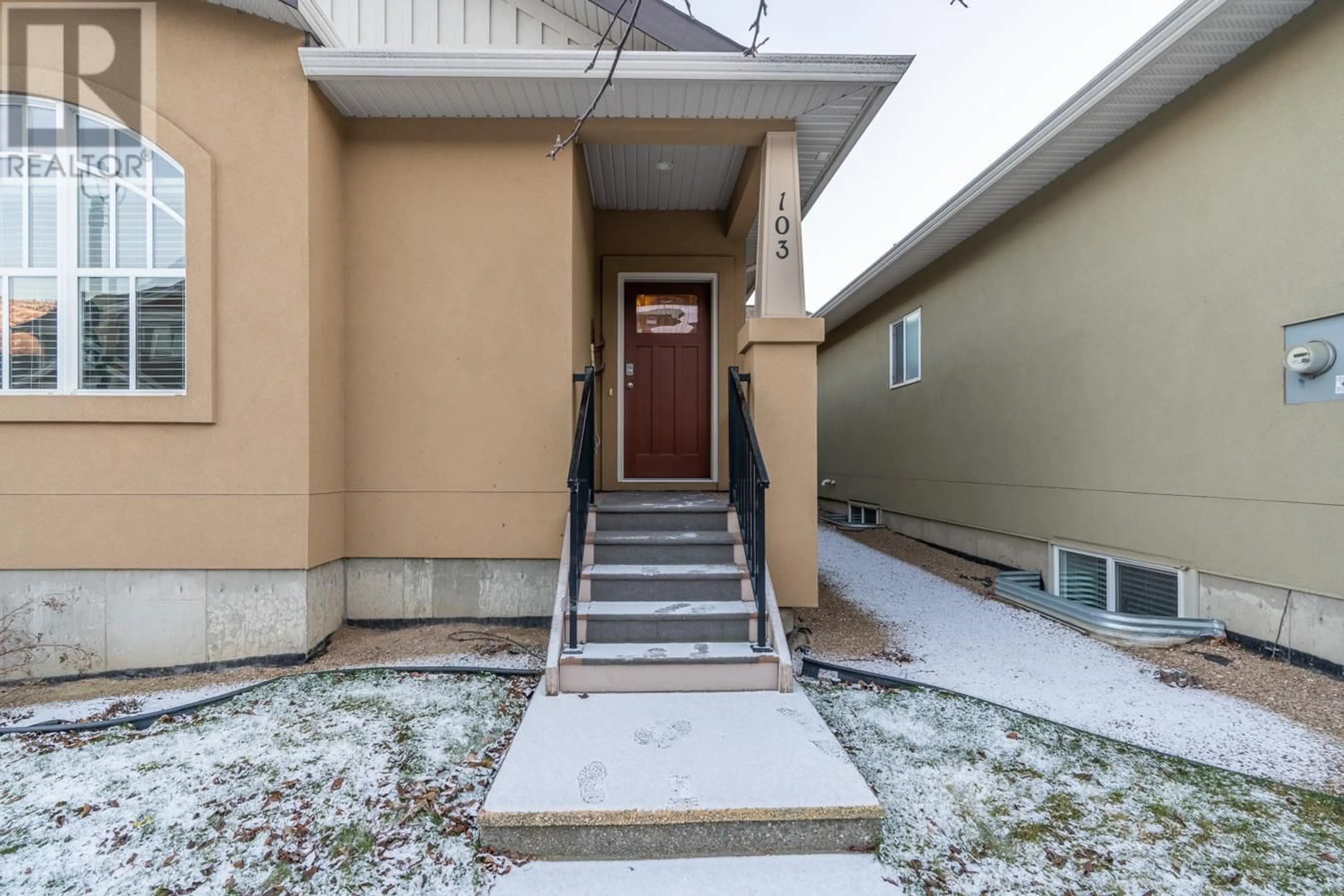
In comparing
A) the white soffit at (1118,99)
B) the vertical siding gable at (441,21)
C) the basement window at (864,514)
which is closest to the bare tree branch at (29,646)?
the vertical siding gable at (441,21)

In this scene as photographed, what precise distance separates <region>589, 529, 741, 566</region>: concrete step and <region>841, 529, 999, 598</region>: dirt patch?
9.36 feet

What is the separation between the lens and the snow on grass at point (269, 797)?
1.92m

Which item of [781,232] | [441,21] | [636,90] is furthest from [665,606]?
[441,21]

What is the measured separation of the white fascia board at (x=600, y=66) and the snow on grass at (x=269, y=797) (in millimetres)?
3345

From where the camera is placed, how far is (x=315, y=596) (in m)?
3.66

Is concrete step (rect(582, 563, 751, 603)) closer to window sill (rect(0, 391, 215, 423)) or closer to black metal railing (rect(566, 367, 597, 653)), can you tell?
black metal railing (rect(566, 367, 597, 653))

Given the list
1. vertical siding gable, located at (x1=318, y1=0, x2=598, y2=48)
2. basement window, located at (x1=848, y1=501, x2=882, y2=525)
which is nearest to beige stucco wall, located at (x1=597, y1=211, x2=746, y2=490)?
vertical siding gable, located at (x1=318, y1=0, x2=598, y2=48)

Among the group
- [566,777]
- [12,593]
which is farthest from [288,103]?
[566,777]

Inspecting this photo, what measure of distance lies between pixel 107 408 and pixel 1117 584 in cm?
668

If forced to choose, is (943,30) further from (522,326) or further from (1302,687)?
(1302,687)

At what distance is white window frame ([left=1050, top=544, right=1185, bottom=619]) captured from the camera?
4.11m

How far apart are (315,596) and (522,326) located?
6.63ft

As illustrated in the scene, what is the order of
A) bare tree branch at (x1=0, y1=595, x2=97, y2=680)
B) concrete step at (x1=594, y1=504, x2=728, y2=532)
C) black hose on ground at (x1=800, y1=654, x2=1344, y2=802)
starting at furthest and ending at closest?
concrete step at (x1=594, y1=504, x2=728, y2=532), bare tree branch at (x1=0, y1=595, x2=97, y2=680), black hose on ground at (x1=800, y1=654, x2=1344, y2=802)

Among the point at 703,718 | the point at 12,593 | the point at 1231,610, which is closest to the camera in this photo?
the point at 703,718
